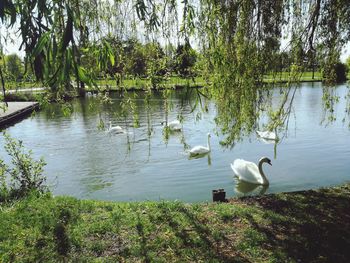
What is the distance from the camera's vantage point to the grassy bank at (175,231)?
156 inches

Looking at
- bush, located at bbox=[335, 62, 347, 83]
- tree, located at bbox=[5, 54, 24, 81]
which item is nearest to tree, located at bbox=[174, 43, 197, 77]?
tree, located at bbox=[5, 54, 24, 81]

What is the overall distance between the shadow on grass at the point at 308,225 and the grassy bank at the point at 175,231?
1 cm

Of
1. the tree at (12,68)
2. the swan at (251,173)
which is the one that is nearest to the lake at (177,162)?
the swan at (251,173)

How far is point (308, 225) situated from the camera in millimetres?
4777

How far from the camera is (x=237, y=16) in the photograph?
17.0 ft

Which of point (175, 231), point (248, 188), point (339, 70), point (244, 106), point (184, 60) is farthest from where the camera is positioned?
point (248, 188)

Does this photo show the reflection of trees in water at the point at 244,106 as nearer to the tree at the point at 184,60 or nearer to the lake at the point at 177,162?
the lake at the point at 177,162

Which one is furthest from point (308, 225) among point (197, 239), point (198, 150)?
point (198, 150)

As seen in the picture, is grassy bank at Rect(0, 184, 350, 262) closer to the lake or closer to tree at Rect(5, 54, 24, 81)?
the lake

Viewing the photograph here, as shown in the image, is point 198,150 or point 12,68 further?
point 198,150

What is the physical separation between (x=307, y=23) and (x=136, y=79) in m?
3.30

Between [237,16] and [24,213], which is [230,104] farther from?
[24,213]

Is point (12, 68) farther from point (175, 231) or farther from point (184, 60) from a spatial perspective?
point (175, 231)

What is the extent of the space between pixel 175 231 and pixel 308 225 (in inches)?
69.0
